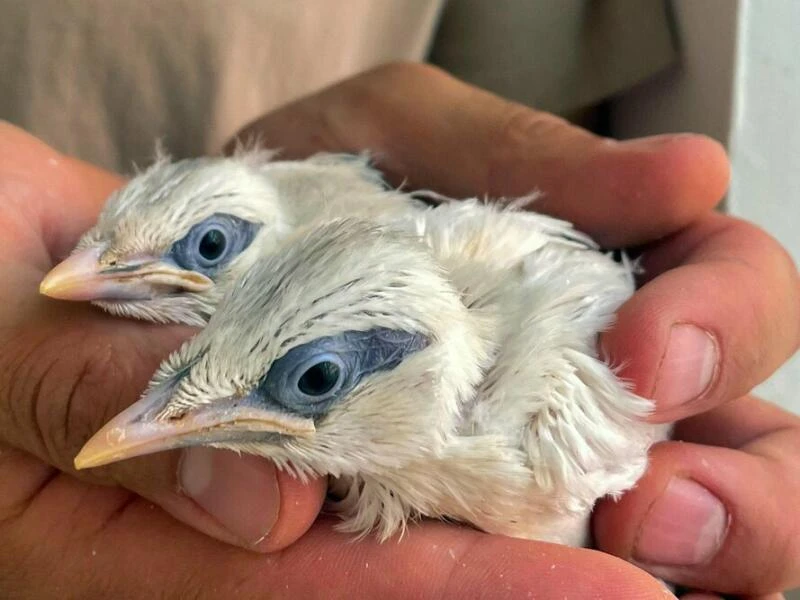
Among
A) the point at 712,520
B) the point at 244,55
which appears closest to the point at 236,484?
the point at 712,520

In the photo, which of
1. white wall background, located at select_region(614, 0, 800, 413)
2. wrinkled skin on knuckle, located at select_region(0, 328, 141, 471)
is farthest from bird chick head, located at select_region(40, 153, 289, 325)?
white wall background, located at select_region(614, 0, 800, 413)

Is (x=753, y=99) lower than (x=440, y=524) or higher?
higher

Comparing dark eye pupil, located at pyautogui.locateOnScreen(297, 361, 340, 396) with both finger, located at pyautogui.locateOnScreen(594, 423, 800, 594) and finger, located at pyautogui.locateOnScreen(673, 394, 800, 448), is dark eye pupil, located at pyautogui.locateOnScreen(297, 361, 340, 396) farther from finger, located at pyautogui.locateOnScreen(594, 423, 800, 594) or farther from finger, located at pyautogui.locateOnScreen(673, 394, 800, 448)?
finger, located at pyautogui.locateOnScreen(673, 394, 800, 448)

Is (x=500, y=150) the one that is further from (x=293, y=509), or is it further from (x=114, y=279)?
(x=293, y=509)

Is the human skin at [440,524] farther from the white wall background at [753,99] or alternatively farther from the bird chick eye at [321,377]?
the white wall background at [753,99]

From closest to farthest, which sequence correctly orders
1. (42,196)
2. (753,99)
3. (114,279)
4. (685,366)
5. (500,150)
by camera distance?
(685,366) < (114,279) < (42,196) < (500,150) < (753,99)

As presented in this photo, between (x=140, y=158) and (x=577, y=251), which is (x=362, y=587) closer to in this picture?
(x=577, y=251)

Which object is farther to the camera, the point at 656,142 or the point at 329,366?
the point at 656,142
